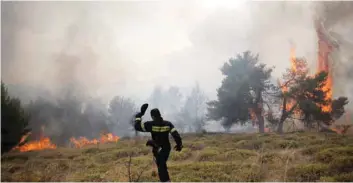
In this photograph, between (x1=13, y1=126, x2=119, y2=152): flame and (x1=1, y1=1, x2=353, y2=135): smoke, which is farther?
(x1=1, y1=1, x2=353, y2=135): smoke

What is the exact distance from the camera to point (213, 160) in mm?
10695

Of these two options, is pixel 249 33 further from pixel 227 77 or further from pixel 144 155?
pixel 144 155

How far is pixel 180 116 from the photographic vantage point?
13.0 m

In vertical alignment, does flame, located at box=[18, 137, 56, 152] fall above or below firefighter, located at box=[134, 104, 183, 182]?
below

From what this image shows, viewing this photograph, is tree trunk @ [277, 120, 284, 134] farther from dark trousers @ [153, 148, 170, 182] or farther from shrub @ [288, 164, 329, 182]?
dark trousers @ [153, 148, 170, 182]

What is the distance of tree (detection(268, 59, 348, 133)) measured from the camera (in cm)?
1180

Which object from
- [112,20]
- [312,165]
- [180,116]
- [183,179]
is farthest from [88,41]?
[312,165]

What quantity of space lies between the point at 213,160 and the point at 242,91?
3274 mm

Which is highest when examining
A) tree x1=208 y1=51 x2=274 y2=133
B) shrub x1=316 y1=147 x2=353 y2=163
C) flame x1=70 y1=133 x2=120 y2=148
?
tree x1=208 y1=51 x2=274 y2=133

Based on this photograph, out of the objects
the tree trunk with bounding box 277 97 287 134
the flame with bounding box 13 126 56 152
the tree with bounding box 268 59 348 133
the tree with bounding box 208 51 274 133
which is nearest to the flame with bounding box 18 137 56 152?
the flame with bounding box 13 126 56 152

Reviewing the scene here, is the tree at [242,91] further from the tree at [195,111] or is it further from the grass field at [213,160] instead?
the grass field at [213,160]

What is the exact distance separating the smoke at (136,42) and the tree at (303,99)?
1.68ft

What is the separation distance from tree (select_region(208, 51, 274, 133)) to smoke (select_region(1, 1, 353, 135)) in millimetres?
311

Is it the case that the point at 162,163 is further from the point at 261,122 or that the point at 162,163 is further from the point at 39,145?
the point at 39,145
